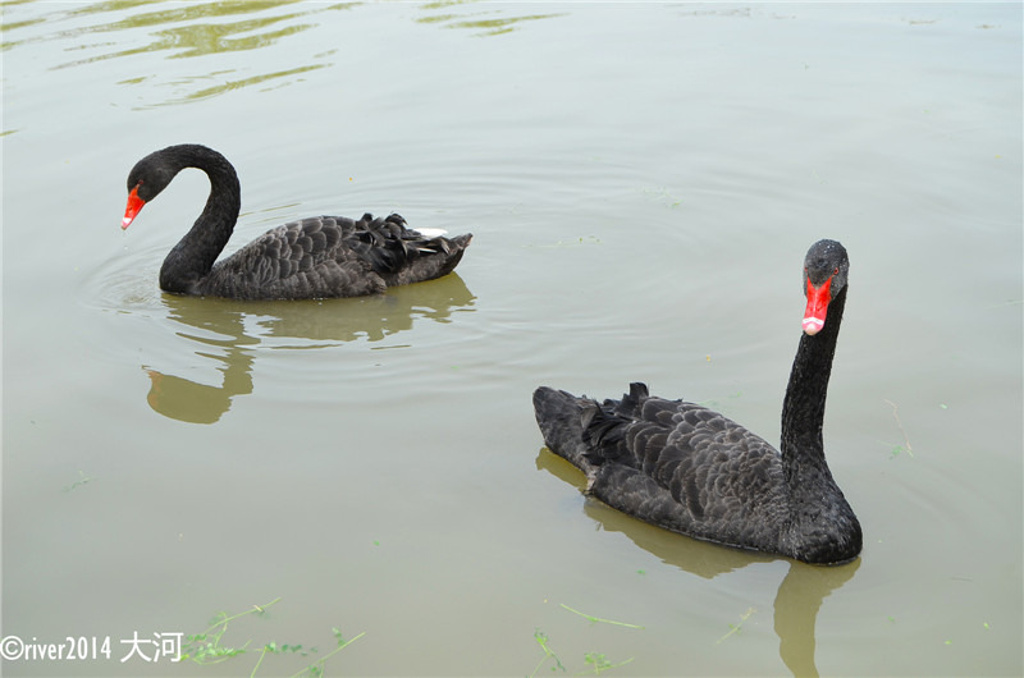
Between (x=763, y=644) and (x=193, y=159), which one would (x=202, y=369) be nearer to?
(x=193, y=159)

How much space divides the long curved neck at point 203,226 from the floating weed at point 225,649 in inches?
141

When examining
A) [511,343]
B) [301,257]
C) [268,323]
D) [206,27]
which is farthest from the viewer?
[206,27]

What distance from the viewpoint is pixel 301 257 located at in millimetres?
7180

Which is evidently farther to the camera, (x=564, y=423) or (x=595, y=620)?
(x=564, y=423)

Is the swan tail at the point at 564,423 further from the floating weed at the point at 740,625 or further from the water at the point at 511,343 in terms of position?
the floating weed at the point at 740,625

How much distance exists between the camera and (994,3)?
1222 centimetres

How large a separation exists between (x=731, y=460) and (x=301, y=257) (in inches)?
140

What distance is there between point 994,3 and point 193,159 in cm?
918

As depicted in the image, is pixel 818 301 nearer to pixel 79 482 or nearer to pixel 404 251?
pixel 79 482

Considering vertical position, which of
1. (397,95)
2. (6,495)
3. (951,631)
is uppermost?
(397,95)

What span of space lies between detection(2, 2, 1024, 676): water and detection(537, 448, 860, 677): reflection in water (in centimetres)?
2

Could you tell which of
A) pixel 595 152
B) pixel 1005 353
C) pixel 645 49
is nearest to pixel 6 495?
pixel 1005 353

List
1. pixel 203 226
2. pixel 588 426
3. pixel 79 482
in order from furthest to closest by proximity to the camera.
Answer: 1. pixel 203 226
2. pixel 79 482
3. pixel 588 426

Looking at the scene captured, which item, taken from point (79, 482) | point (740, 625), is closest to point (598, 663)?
point (740, 625)
